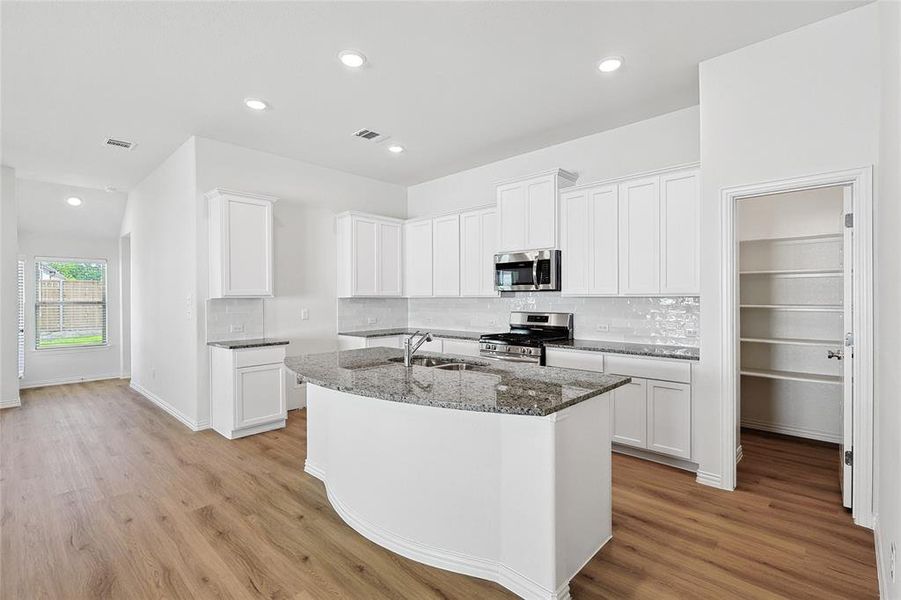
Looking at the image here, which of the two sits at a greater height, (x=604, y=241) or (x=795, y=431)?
(x=604, y=241)

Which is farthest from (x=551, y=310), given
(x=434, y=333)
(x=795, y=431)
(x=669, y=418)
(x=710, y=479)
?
(x=795, y=431)

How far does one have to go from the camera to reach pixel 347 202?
576 cm

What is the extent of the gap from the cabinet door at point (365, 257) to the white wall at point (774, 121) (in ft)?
12.2

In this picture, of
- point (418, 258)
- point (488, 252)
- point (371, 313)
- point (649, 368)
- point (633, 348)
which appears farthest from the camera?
point (371, 313)

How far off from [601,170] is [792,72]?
5.84ft

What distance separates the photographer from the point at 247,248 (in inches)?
176

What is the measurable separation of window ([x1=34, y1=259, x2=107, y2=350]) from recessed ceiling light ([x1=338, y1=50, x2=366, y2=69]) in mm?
6632

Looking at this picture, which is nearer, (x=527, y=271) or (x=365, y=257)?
(x=527, y=271)

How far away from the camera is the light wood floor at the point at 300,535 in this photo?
2037 millimetres

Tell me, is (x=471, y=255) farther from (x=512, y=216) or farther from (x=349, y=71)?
(x=349, y=71)

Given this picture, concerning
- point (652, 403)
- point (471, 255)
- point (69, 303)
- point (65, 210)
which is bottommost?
point (652, 403)

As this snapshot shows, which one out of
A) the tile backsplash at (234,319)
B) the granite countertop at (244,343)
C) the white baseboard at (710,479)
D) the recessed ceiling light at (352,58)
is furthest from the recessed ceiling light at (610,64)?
the tile backsplash at (234,319)

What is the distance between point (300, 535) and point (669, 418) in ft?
8.64

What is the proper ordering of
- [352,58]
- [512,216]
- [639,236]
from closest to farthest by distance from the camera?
[352,58] < [639,236] < [512,216]
